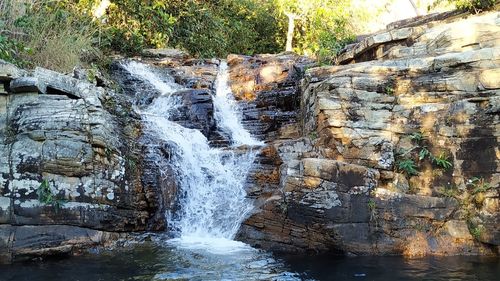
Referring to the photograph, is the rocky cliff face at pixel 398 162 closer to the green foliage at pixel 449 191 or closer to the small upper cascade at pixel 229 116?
the green foliage at pixel 449 191

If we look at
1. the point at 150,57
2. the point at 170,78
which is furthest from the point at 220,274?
the point at 150,57

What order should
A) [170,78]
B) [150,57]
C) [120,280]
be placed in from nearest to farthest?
[120,280] → [170,78] → [150,57]

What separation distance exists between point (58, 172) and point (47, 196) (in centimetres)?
41

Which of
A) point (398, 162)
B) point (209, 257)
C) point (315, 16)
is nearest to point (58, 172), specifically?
point (209, 257)

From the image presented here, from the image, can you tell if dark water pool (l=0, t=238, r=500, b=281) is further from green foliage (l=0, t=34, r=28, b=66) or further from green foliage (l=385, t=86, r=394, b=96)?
green foliage (l=0, t=34, r=28, b=66)

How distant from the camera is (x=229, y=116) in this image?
11648 millimetres

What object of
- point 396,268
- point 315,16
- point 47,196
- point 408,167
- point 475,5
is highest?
point 315,16

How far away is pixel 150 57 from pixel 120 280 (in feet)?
35.6

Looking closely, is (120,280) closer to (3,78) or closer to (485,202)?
(3,78)

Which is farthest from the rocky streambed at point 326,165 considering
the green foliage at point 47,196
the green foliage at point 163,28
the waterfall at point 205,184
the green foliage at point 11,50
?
the green foliage at point 163,28

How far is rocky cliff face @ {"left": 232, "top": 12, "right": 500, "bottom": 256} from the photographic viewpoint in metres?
7.16

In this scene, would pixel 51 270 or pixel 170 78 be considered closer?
pixel 51 270

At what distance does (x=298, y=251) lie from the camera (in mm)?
7141

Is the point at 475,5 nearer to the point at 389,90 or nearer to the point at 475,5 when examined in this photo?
the point at 475,5
